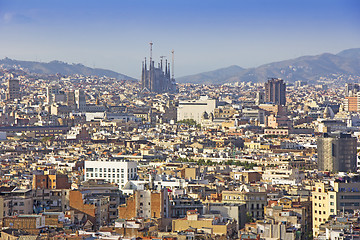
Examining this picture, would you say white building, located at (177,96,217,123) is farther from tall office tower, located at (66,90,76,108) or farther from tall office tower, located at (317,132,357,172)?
tall office tower, located at (317,132,357,172)

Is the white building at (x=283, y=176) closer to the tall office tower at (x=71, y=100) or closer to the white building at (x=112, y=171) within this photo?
the white building at (x=112, y=171)

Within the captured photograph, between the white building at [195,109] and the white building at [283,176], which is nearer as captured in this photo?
the white building at [283,176]

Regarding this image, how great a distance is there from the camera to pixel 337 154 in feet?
292

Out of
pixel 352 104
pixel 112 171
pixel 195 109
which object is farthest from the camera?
pixel 352 104

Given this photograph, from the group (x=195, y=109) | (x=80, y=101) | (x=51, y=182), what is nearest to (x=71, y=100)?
(x=80, y=101)

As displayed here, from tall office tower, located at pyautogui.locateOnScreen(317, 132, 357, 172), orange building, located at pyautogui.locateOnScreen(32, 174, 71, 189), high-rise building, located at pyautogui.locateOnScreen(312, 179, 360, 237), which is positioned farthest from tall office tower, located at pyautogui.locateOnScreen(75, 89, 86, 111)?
high-rise building, located at pyautogui.locateOnScreen(312, 179, 360, 237)

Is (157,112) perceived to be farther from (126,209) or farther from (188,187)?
(126,209)

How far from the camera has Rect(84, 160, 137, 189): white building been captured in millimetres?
64688

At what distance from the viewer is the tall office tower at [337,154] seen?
87.4 m

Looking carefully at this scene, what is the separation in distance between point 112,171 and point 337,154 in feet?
89.2

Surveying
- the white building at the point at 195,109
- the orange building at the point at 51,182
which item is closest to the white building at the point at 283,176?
the orange building at the point at 51,182

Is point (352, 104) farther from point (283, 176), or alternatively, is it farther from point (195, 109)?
point (283, 176)

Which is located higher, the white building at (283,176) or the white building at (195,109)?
the white building at (195,109)

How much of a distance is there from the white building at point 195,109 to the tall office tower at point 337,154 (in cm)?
7795
